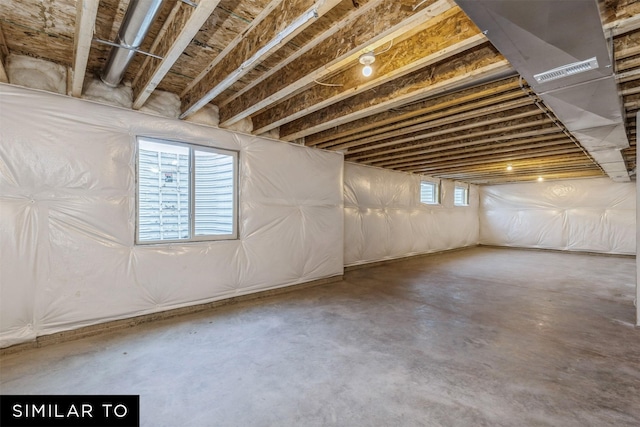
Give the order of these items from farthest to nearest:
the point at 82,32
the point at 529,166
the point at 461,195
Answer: the point at 461,195
the point at 529,166
the point at 82,32

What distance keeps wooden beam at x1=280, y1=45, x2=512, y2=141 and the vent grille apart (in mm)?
252

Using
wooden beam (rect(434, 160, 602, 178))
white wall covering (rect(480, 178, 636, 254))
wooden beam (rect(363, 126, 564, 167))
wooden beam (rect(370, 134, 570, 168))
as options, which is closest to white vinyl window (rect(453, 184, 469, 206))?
white wall covering (rect(480, 178, 636, 254))

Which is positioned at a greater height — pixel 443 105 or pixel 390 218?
pixel 443 105

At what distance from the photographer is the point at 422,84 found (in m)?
2.49

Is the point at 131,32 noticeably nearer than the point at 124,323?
Yes

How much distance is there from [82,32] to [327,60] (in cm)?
153

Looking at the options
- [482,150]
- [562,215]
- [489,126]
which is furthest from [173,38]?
[562,215]

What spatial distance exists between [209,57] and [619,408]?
3.79 meters

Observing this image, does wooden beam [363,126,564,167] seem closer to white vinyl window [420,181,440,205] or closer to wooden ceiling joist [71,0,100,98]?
white vinyl window [420,181,440,205]

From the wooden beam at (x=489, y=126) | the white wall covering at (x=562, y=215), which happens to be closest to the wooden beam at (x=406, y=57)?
the wooden beam at (x=489, y=126)

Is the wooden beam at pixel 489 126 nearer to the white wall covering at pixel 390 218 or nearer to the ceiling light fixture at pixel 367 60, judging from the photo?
the white wall covering at pixel 390 218

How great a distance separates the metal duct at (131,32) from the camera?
1.59 m

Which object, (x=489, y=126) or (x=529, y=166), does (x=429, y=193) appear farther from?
(x=489, y=126)

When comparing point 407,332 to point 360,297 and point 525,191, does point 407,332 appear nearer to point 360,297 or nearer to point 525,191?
point 360,297
